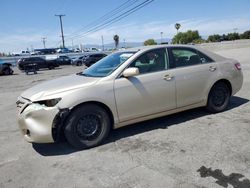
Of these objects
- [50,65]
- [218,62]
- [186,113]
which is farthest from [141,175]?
[50,65]

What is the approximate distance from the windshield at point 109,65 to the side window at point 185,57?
35.4 inches

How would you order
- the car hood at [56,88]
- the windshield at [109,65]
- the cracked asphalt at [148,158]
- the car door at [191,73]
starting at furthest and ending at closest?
the car door at [191,73]
the windshield at [109,65]
the car hood at [56,88]
the cracked asphalt at [148,158]

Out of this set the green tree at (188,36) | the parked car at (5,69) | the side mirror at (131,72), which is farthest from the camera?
the green tree at (188,36)

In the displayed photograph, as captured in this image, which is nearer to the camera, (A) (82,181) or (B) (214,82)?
(A) (82,181)

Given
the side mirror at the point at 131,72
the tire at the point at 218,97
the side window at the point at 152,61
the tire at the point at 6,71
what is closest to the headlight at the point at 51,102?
the side mirror at the point at 131,72

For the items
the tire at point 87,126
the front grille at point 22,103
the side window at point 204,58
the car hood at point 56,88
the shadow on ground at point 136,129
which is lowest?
the shadow on ground at point 136,129

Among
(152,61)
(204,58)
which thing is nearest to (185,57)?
(204,58)

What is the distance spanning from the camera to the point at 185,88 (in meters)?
4.95

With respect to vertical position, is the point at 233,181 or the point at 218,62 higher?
the point at 218,62

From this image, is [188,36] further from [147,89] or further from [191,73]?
[147,89]

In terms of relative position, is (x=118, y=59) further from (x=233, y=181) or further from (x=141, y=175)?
(x=233, y=181)

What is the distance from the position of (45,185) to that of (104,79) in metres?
1.87

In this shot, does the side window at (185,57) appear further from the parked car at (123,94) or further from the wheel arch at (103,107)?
the wheel arch at (103,107)

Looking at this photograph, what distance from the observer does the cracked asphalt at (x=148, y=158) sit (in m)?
3.15
